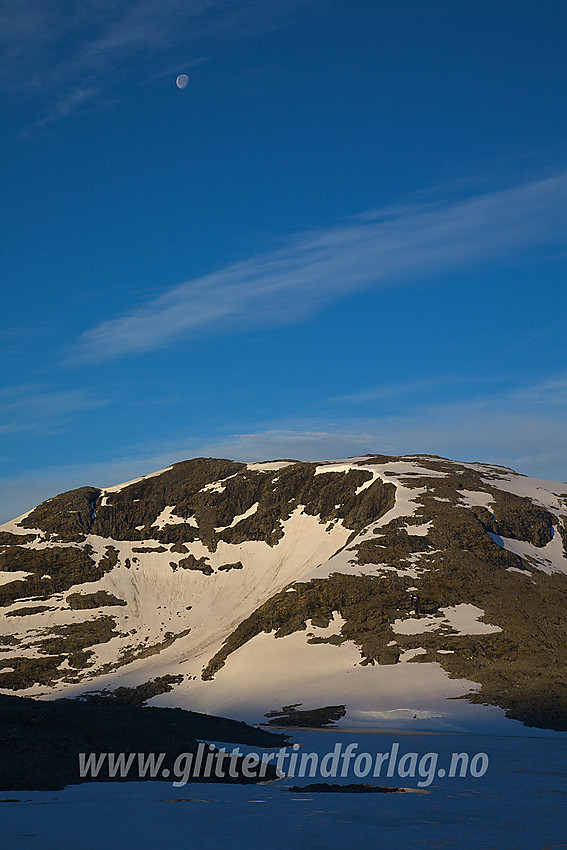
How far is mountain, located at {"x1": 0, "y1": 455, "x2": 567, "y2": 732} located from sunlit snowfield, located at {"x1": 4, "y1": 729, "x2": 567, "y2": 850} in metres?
43.6

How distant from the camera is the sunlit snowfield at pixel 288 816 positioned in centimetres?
1916

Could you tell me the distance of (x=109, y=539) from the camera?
157 m

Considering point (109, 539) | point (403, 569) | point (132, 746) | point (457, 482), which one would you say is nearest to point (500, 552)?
point (403, 569)

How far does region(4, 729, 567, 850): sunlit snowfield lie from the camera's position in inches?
754

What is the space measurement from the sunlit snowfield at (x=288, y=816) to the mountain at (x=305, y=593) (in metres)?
43.6

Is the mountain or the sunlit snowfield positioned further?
the mountain

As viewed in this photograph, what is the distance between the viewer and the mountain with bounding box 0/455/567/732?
282 feet

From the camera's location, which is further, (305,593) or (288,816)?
(305,593)

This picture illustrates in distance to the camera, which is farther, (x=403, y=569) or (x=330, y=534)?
(x=330, y=534)

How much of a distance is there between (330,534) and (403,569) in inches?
1171

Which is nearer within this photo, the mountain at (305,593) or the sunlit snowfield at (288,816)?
the sunlit snowfield at (288,816)

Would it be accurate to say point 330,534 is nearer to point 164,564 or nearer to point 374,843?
point 164,564

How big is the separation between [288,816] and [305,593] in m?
88.4

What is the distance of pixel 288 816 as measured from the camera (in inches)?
907
